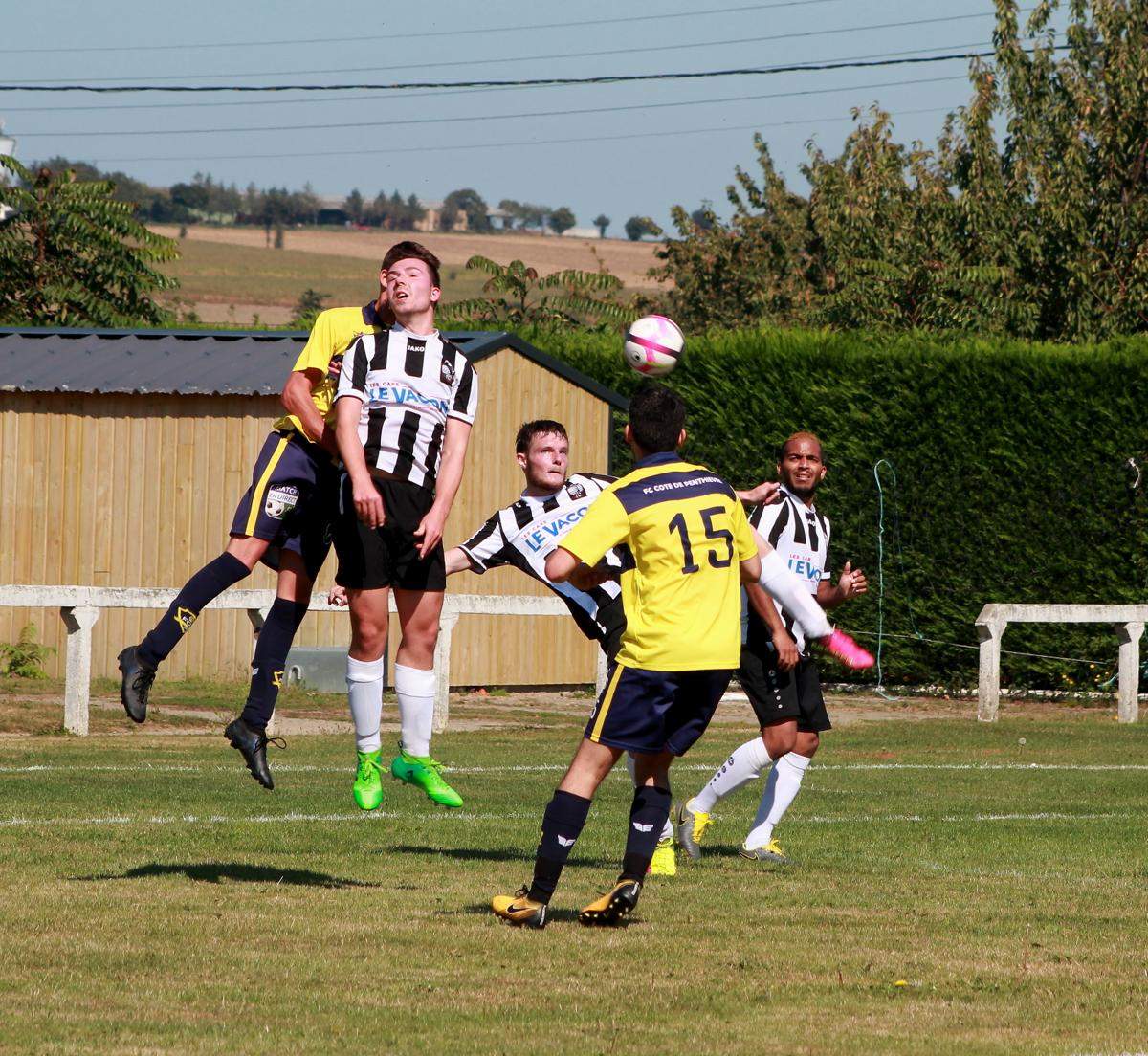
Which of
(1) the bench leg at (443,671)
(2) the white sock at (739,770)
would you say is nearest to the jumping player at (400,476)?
(2) the white sock at (739,770)

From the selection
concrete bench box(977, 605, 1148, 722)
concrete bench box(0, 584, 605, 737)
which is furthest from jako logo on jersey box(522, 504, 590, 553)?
concrete bench box(977, 605, 1148, 722)

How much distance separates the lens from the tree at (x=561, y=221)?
17188 cm

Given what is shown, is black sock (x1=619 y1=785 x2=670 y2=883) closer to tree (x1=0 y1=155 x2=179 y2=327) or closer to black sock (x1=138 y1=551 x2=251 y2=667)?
black sock (x1=138 y1=551 x2=251 y2=667)

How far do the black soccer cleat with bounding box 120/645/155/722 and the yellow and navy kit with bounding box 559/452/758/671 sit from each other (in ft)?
7.53

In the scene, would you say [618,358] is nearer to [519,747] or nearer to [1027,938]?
[519,747]

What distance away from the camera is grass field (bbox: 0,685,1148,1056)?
5.55 meters

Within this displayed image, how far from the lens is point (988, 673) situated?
61.2 ft

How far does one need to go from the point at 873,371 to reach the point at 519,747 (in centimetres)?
856

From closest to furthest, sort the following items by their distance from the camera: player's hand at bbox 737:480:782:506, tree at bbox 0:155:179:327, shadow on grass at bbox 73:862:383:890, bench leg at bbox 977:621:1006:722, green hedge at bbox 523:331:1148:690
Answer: shadow on grass at bbox 73:862:383:890, player's hand at bbox 737:480:782:506, bench leg at bbox 977:621:1006:722, green hedge at bbox 523:331:1148:690, tree at bbox 0:155:179:327

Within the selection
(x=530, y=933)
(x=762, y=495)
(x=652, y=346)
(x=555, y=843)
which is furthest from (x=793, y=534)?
(x=530, y=933)

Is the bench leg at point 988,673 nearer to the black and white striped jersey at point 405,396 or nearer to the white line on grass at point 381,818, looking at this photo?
the white line on grass at point 381,818

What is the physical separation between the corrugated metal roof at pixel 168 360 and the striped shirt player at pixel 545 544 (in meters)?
10.7

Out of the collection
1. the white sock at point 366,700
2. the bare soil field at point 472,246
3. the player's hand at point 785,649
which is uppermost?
the bare soil field at point 472,246

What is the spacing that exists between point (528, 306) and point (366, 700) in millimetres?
22166
